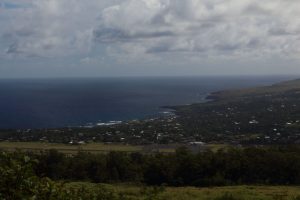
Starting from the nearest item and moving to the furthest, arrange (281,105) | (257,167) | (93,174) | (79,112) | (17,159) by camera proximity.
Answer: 1. (17,159)
2. (257,167)
3. (93,174)
4. (281,105)
5. (79,112)

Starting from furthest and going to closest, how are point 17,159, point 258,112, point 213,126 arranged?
point 258,112 → point 213,126 → point 17,159

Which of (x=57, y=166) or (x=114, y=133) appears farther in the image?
(x=114, y=133)

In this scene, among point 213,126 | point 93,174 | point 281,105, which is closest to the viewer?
point 93,174

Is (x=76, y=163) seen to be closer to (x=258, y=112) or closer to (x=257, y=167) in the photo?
(x=257, y=167)

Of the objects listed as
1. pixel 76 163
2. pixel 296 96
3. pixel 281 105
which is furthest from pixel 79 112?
pixel 76 163

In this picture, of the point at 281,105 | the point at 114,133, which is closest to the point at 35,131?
the point at 114,133

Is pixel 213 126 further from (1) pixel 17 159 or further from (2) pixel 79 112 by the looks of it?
(1) pixel 17 159

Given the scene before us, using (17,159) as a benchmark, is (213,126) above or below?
below

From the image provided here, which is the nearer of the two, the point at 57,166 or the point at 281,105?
the point at 57,166

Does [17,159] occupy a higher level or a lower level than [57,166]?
higher
